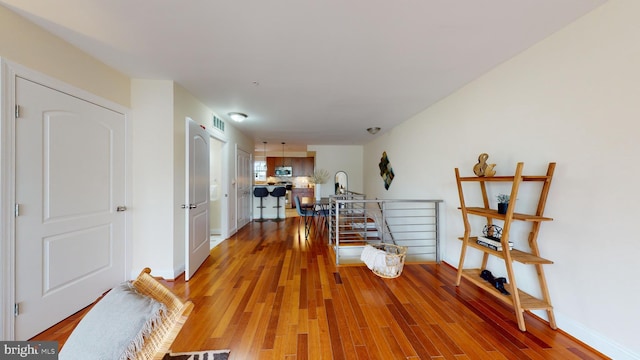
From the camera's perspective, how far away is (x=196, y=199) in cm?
307

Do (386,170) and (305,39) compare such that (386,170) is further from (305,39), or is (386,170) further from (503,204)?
(305,39)

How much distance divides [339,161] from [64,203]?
6.80 m

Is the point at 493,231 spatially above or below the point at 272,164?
below

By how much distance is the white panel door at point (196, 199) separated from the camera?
2807 millimetres

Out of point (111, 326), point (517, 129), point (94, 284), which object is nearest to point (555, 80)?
point (517, 129)

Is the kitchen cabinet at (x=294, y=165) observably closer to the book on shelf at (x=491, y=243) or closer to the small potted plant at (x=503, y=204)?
the book on shelf at (x=491, y=243)

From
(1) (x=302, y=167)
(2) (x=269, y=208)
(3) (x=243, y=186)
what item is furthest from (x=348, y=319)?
(1) (x=302, y=167)

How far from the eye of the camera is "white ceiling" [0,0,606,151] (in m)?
1.59

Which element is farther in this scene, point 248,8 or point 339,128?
point 339,128

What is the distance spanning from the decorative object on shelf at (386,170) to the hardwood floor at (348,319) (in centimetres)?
263

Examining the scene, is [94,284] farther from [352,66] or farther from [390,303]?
[352,66]

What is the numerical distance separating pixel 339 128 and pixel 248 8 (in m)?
3.81

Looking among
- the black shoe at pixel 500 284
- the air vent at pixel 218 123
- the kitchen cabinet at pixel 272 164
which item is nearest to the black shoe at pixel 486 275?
the black shoe at pixel 500 284

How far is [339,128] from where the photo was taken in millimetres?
5270
